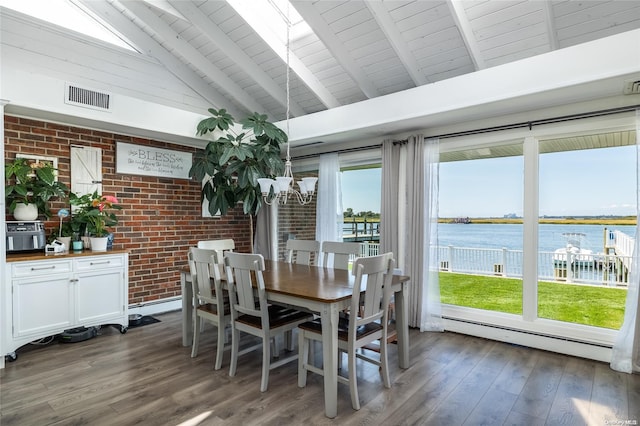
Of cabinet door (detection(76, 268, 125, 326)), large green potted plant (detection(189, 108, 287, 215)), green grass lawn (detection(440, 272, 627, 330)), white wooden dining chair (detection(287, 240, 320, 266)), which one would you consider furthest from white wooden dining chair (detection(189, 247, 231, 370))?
green grass lawn (detection(440, 272, 627, 330))

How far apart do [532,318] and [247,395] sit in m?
2.89

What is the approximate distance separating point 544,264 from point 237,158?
4.05m

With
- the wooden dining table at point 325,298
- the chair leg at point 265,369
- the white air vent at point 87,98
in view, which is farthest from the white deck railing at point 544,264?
the white air vent at point 87,98

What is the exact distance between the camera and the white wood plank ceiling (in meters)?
3.07

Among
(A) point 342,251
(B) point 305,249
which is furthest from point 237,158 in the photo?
(A) point 342,251

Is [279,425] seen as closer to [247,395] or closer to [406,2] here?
[247,395]

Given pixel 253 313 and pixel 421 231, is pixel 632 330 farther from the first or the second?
pixel 253 313

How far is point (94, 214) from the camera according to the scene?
151 inches

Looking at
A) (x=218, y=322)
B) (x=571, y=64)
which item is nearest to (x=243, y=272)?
(x=218, y=322)

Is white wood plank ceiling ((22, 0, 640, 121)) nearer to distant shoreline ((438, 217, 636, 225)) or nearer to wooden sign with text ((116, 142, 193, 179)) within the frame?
wooden sign with text ((116, 142, 193, 179))

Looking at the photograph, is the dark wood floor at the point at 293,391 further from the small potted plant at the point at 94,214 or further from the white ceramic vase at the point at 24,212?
the white ceramic vase at the point at 24,212

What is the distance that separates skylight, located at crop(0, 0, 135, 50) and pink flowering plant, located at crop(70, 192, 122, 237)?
6.57ft

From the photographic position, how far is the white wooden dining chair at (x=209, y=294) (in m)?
3.02

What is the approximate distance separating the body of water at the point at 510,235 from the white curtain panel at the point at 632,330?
1.66 ft
